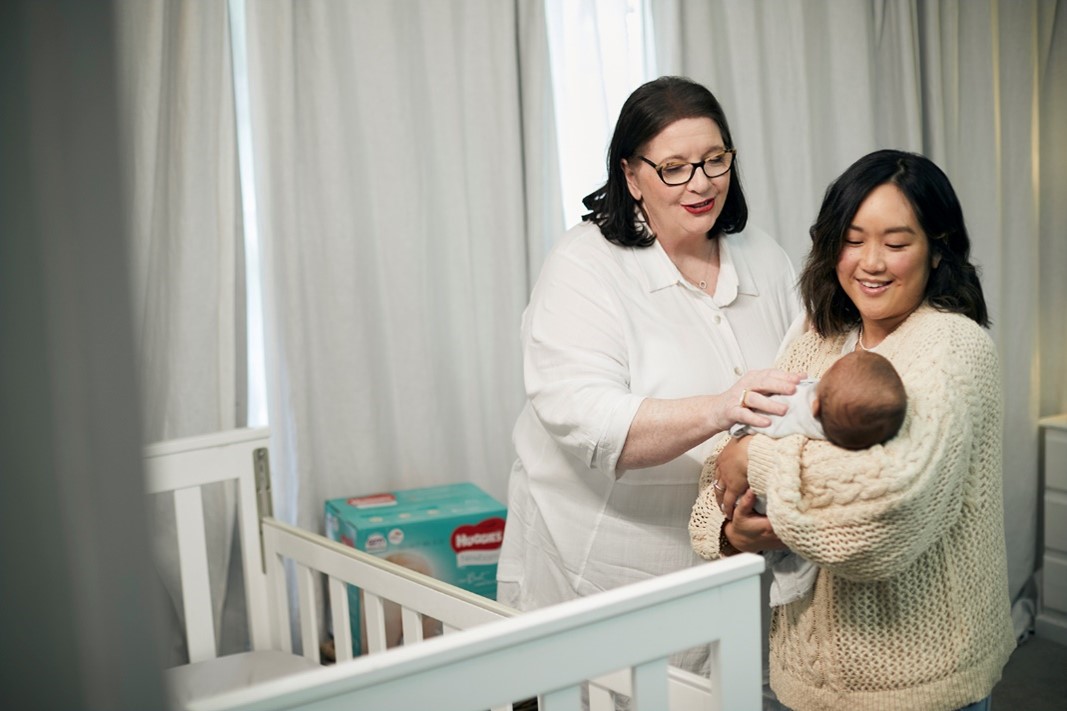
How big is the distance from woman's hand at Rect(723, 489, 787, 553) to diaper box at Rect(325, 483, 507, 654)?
104 centimetres

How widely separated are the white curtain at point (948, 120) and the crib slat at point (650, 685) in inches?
87.9

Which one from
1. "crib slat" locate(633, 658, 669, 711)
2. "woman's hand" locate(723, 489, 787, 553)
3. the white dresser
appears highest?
"woman's hand" locate(723, 489, 787, 553)

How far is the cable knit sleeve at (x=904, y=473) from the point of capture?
1050 millimetres

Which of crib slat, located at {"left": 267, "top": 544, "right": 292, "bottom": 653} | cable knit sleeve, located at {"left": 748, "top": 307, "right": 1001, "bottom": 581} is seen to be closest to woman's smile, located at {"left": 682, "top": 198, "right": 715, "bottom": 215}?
cable knit sleeve, located at {"left": 748, "top": 307, "right": 1001, "bottom": 581}

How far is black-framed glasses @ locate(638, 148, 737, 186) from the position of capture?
5.11 ft

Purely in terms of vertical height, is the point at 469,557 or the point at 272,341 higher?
the point at 272,341

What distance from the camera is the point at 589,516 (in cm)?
163

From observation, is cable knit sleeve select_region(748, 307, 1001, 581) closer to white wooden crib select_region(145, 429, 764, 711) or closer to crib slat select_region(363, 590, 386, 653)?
white wooden crib select_region(145, 429, 764, 711)

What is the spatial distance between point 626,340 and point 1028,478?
2535 mm

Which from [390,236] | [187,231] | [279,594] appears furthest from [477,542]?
[187,231]

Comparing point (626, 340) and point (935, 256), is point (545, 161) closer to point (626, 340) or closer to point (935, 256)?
point (626, 340)

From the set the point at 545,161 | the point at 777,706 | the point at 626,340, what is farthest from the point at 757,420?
the point at 545,161

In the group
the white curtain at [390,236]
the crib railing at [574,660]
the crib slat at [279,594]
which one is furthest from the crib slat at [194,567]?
the crib railing at [574,660]

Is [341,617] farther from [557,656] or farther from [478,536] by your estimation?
[557,656]
